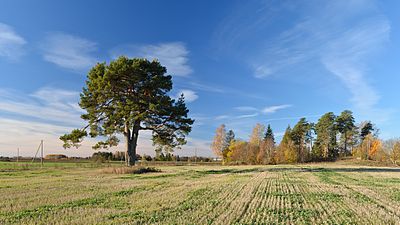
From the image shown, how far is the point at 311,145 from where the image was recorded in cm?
10688

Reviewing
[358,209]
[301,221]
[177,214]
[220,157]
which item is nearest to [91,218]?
[177,214]

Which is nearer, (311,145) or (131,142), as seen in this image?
(131,142)

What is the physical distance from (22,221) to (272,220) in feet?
22.0

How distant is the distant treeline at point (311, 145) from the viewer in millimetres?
86750

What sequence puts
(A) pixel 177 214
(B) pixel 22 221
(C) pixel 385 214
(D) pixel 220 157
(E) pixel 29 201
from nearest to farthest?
(B) pixel 22 221
(A) pixel 177 214
(C) pixel 385 214
(E) pixel 29 201
(D) pixel 220 157

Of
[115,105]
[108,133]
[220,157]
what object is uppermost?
[115,105]

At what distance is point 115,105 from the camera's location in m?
35.1

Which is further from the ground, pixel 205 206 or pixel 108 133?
pixel 108 133

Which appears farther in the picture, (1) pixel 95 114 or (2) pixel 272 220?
(1) pixel 95 114

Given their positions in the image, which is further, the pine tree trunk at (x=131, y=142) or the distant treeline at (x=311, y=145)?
the distant treeline at (x=311, y=145)

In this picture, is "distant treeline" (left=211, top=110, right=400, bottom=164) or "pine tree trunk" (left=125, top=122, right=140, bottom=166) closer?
"pine tree trunk" (left=125, top=122, right=140, bottom=166)

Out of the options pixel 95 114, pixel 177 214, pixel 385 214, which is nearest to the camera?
pixel 177 214

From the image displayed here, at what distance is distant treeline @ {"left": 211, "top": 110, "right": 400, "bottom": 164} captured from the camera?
86.8 metres

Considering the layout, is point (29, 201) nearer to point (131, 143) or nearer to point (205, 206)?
point (205, 206)
